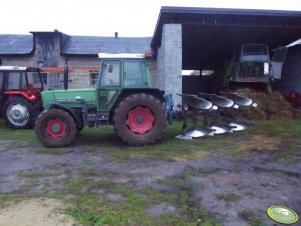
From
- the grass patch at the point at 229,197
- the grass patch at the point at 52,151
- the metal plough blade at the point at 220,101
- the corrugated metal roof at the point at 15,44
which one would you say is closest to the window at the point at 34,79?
the grass patch at the point at 52,151

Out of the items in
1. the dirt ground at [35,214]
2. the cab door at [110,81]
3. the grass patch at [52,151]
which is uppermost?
the cab door at [110,81]

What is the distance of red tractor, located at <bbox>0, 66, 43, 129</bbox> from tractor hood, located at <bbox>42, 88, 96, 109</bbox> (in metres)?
2.77

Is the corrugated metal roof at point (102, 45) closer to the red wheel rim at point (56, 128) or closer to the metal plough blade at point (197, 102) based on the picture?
the metal plough blade at point (197, 102)

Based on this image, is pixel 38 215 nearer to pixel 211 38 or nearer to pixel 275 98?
pixel 275 98

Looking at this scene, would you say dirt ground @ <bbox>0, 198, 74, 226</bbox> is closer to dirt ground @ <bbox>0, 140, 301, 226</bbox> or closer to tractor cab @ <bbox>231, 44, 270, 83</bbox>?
dirt ground @ <bbox>0, 140, 301, 226</bbox>

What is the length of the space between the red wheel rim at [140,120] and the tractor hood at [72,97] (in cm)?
99

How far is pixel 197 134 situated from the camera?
889 cm

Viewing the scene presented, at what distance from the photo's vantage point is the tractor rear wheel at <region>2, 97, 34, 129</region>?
1038 cm

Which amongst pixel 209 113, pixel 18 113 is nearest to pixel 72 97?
pixel 18 113

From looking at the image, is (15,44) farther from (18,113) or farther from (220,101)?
(220,101)

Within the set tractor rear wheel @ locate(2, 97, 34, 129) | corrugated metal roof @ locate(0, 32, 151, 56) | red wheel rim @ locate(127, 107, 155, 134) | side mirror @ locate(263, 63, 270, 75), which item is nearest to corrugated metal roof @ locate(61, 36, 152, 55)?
corrugated metal roof @ locate(0, 32, 151, 56)

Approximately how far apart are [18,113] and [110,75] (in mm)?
4284

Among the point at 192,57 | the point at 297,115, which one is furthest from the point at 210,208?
the point at 192,57

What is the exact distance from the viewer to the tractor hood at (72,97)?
7.85 m
